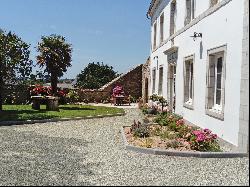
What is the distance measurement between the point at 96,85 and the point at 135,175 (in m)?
44.3

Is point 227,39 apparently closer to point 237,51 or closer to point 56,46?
point 237,51

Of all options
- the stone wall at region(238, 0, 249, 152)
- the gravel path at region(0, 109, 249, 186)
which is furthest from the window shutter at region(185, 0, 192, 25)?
the stone wall at region(238, 0, 249, 152)

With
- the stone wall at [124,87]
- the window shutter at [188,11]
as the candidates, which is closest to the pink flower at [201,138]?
the window shutter at [188,11]

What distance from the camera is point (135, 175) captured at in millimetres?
6590

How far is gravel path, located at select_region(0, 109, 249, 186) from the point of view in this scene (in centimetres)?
627

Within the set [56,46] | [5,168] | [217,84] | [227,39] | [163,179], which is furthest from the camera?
[56,46]

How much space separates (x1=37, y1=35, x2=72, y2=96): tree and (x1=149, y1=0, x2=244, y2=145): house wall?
8.40 metres

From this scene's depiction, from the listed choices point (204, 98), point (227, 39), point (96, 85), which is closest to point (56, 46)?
point (204, 98)

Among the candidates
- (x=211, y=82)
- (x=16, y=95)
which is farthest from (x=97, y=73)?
(x=211, y=82)

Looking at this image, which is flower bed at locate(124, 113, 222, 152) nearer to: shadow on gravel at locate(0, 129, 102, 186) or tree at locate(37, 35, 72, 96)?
shadow on gravel at locate(0, 129, 102, 186)

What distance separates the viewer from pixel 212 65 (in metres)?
11.0

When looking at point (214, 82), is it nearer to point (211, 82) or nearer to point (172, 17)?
point (211, 82)

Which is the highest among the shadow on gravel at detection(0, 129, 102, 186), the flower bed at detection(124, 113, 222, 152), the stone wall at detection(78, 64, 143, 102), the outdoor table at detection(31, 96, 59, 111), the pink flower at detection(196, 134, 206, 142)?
the stone wall at detection(78, 64, 143, 102)

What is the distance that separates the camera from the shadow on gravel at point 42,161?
6334 millimetres
